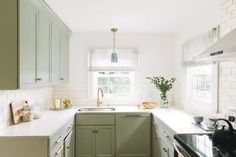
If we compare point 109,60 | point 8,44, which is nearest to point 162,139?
point 109,60

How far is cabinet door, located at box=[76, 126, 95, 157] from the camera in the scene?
3574 mm

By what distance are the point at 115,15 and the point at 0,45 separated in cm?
159

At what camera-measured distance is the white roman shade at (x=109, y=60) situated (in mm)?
4234

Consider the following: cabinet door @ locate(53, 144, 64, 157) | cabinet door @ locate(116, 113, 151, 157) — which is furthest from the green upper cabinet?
cabinet door @ locate(116, 113, 151, 157)

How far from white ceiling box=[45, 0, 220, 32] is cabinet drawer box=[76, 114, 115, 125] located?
1.43 meters

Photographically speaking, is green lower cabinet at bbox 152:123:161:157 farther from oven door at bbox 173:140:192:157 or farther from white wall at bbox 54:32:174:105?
oven door at bbox 173:140:192:157

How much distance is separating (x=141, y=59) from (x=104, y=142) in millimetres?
1666

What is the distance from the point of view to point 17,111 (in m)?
2.67

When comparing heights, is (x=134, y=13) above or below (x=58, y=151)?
above

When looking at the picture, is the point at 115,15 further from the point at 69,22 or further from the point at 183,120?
the point at 183,120

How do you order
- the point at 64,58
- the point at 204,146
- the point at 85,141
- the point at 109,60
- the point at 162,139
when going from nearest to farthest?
the point at 204,146, the point at 162,139, the point at 85,141, the point at 64,58, the point at 109,60

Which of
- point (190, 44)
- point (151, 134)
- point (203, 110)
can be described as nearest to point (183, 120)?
point (203, 110)

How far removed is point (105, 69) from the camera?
4.24 metres

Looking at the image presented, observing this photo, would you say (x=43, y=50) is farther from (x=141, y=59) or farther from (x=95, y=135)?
(x=141, y=59)
